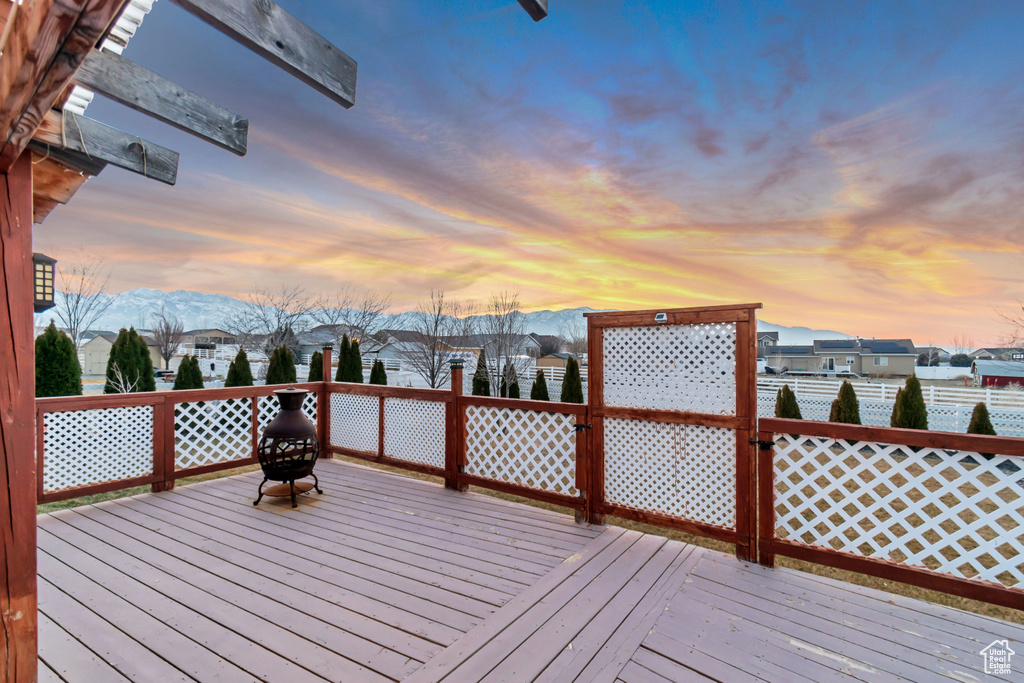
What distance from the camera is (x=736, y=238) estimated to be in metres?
8.44

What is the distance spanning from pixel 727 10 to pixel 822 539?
222 inches

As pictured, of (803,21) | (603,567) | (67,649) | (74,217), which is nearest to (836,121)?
(803,21)

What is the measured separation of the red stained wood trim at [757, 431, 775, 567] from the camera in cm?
294

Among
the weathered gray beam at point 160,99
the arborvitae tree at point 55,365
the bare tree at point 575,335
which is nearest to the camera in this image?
the weathered gray beam at point 160,99

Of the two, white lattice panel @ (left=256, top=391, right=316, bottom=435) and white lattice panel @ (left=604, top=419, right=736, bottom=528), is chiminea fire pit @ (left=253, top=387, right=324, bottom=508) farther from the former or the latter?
white lattice panel @ (left=604, top=419, right=736, bottom=528)

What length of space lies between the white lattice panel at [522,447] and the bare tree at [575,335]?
14137 millimetres

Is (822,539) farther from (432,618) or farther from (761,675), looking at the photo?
(432,618)

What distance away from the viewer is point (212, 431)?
4840mm

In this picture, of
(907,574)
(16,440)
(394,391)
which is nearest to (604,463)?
(907,574)

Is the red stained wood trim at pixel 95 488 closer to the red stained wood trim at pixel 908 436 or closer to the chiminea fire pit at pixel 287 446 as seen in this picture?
the chiminea fire pit at pixel 287 446

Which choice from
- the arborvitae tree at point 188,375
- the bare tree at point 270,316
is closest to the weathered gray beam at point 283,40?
the arborvitae tree at point 188,375

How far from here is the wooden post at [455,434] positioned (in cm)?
445

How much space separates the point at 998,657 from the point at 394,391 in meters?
4.78

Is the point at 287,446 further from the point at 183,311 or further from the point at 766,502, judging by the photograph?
the point at 183,311
